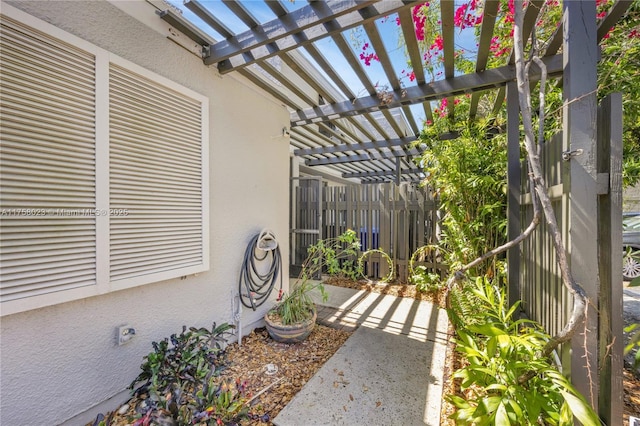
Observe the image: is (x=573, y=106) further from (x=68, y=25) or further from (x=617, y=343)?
(x=68, y=25)

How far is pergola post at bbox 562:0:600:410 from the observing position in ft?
4.59

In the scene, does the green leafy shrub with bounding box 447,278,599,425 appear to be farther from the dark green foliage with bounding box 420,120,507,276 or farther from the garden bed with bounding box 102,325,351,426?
the dark green foliage with bounding box 420,120,507,276

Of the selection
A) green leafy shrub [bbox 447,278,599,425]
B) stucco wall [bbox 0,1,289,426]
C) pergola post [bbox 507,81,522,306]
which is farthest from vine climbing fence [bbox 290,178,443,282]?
green leafy shrub [bbox 447,278,599,425]

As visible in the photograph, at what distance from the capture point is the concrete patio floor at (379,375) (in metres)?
1.88

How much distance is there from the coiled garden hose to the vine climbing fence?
6.18 feet

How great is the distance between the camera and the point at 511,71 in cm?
254

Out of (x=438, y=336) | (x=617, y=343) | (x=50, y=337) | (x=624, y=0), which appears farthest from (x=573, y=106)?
(x=50, y=337)

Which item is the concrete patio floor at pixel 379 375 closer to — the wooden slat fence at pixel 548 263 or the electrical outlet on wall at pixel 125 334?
the wooden slat fence at pixel 548 263

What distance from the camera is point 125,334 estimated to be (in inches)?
76.1

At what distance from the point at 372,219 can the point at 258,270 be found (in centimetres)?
288

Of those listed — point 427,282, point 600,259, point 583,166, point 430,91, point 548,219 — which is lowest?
point 427,282

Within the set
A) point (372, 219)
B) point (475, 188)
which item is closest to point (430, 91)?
point (475, 188)

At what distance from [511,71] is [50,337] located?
436 cm

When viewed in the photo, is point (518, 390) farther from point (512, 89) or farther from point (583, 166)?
point (512, 89)
